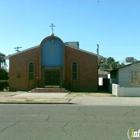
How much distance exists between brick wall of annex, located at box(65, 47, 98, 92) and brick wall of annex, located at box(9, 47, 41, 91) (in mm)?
3801

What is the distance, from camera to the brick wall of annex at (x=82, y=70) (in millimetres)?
30688

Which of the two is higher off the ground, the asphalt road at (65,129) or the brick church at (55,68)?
the brick church at (55,68)

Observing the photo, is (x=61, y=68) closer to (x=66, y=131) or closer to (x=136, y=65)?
(x=136, y=65)

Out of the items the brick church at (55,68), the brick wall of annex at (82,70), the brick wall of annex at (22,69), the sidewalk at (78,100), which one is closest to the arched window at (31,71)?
the brick church at (55,68)

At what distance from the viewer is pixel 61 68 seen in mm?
30766

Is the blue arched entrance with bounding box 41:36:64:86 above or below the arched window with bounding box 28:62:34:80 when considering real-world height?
above

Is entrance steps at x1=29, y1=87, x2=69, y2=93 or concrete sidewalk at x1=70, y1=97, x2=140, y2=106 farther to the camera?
entrance steps at x1=29, y1=87, x2=69, y2=93

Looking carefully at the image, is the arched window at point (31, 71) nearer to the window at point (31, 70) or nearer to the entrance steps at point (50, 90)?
the window at point (31, 70)

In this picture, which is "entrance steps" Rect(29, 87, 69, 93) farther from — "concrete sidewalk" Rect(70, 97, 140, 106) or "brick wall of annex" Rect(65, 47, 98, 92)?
"concrete sidewalk" Rect(70, 97, 140, 106)

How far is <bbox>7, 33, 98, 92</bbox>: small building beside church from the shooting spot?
3070cm

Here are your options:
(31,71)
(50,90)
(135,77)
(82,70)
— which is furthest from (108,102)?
(31,71)

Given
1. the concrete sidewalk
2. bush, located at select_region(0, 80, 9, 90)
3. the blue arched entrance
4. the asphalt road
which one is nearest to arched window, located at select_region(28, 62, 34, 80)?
the blue arched entrance

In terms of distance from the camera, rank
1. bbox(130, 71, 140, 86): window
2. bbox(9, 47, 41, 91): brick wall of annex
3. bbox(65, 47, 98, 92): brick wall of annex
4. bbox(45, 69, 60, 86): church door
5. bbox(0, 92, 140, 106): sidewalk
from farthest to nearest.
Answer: bbox(9, 47, 41, 91): brick wall of annex
bbox(45, 69, 60, 86): church door
bbox(65, 47, 98, 92): brick wall of annex
bbox(130, 71, 140, 86): window
bbox(0, 92, 140, 106): sidewalk

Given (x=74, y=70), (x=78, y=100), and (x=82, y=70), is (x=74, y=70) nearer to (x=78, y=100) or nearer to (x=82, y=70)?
(x=82, y=70)
